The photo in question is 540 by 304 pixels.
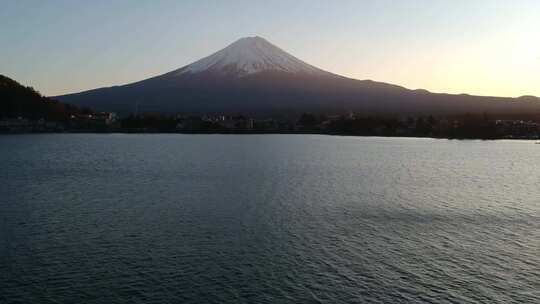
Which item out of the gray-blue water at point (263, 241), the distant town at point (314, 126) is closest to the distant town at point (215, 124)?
the distant town at point (314, 126)

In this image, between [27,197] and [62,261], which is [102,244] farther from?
[27,197]

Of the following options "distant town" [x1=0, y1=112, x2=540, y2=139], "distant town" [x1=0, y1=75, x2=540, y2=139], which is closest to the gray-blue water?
"distant town" [x1=0, y1=75, x2=540, y2=139]

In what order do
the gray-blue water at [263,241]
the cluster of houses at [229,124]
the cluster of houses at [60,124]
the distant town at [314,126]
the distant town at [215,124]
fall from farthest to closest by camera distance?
the cluster of houses at [229,124]
the distant town at [314,126]
the distant town at [215,124]
the cluster of houses at [60,124]
the gray-blue water at [263,241]

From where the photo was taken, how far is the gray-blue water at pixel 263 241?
22.6ft

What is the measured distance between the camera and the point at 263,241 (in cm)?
934

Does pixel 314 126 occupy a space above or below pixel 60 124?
below

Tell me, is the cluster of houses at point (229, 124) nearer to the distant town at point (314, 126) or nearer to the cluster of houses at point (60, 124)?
the distant town at point (314, 126)

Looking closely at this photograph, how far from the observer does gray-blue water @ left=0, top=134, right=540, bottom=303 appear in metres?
6.88

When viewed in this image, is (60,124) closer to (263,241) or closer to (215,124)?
(215,124)

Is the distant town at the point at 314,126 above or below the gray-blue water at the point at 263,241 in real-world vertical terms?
above

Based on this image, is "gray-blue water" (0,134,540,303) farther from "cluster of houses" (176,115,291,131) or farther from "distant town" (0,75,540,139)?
"cluster of houses" (176,115,291,131)

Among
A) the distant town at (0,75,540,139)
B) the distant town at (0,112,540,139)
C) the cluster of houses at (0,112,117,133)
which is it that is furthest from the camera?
the distant town at (0,112,540,139)

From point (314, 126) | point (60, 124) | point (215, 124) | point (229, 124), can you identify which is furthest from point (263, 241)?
point (314, 126)

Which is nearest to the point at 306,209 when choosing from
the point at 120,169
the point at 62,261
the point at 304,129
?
the point at 62,261
